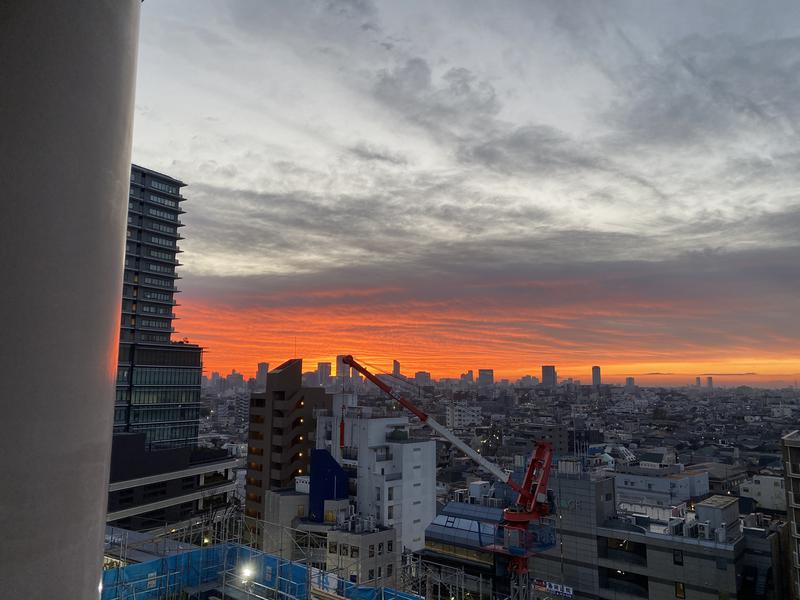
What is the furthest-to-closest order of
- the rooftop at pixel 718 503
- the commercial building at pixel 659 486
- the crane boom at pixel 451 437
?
the commercial building at pixel 659 486 → the crane boom at pixel 451 437 → the rooftop at pixel 718 503

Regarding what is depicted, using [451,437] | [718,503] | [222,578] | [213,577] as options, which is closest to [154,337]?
[451,437]

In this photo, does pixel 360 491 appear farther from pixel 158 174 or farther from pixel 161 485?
pixel 158 174

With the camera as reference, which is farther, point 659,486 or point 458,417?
point 458,417

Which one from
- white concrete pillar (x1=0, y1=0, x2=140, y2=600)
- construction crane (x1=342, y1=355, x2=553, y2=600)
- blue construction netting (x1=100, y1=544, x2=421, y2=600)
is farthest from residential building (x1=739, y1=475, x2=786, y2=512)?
white concrete pillar (x1=0, y1=0, x2=140, y2=600)

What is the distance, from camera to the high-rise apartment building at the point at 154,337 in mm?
60438

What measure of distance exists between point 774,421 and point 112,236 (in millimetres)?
179154

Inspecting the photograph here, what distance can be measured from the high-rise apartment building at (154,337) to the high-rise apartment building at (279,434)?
14336 mm

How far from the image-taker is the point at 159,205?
2689 inches

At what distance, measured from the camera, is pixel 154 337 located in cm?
6650

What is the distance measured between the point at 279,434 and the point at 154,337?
23.8m

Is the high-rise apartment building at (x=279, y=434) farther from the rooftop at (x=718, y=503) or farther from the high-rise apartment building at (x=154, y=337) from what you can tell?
the rooftop at (x=718, y=503)

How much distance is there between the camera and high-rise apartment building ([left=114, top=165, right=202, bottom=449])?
198 feet

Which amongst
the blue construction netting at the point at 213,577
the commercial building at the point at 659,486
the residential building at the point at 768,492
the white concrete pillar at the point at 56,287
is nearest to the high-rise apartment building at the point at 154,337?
the blue construction netting at the point at 213,577

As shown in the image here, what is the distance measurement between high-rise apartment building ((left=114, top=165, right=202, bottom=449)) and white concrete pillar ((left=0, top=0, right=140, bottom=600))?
64038 mm
